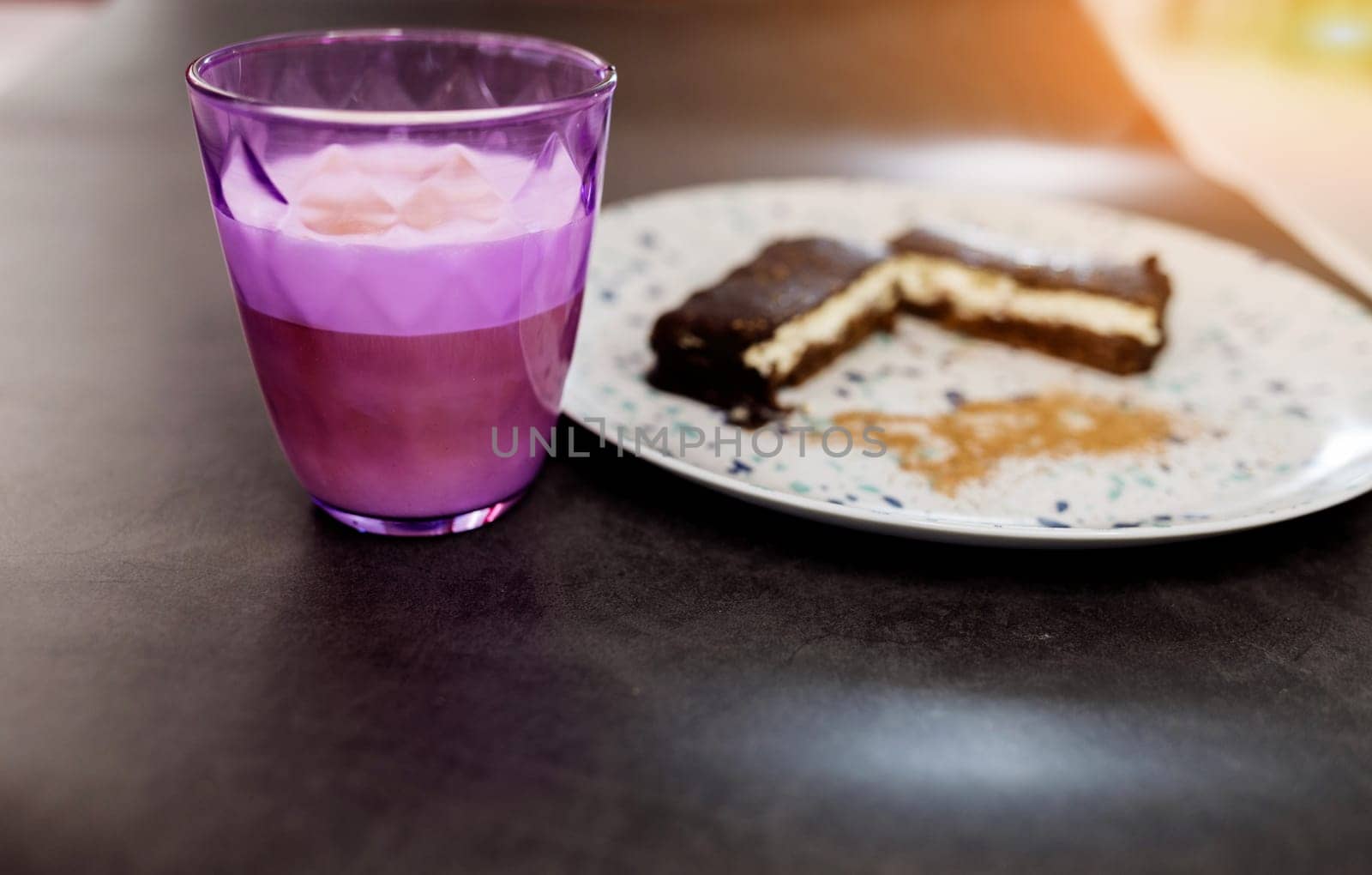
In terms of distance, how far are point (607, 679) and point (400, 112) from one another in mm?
553

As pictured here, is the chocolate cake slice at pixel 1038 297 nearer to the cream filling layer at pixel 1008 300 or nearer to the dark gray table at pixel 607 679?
the cream filling layer at pixel 1008 300

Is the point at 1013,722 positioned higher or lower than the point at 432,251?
lower

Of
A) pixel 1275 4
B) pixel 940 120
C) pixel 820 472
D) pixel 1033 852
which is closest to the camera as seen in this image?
pixel 1033 852

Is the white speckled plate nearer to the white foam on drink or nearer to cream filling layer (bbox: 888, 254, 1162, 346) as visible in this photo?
cream filling layer (bbox: 888, 254, 1162, 346)

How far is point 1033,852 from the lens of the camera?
2.73 ft

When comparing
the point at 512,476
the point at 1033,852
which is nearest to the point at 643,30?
the point at 512,476

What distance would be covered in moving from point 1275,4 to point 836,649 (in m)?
6.81

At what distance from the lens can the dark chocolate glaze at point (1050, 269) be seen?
167 centimetres

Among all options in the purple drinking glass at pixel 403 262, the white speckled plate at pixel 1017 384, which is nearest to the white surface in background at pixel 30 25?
the white speckled plate at pixel 1017 384

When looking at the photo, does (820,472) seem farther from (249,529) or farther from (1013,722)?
(249,529)

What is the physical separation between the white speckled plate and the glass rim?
0.36 m

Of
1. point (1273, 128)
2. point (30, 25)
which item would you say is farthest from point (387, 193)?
point (30, 25)

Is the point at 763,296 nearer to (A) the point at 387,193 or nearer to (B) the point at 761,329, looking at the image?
(B) the point at 761,329

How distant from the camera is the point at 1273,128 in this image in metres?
5.00
